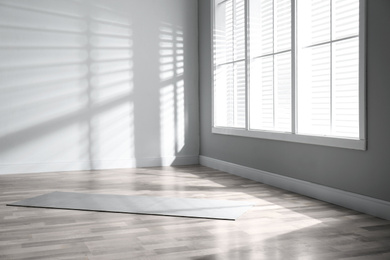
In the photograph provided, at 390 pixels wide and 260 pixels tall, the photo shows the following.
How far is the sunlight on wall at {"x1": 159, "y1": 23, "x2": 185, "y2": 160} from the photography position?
722 centimetres

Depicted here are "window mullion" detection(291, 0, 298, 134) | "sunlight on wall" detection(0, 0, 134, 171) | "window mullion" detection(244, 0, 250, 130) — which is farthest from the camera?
"sunlight on wall" detection(0, 0, 134, 171)

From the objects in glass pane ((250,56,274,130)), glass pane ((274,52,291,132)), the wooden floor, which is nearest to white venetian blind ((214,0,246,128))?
glass pane ((250,56,274,130))

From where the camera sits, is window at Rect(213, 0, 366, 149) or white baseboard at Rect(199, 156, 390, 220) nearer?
white baseboard at Rect(199, 156, 390, 220)

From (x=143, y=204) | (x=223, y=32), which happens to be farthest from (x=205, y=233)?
(x=223, y=32)

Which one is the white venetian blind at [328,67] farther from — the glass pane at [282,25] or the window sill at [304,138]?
the glass pane at [282,25]

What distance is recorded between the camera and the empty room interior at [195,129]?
3432 mm

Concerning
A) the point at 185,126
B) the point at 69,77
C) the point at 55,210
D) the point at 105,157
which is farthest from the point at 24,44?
the point at 55,210

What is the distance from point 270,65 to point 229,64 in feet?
3.65

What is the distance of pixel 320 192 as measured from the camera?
4.58m

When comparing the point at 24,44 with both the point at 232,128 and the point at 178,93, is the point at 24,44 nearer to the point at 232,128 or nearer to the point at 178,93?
the point at 178,93

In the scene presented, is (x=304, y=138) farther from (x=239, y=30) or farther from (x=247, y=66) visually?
(x=239, y=30)

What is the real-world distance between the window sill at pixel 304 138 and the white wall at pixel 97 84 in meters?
1.12

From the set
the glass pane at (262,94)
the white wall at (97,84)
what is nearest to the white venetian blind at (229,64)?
the glass pane at (262,94)

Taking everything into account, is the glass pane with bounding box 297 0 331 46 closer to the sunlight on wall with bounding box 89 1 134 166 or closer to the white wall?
the white wall
